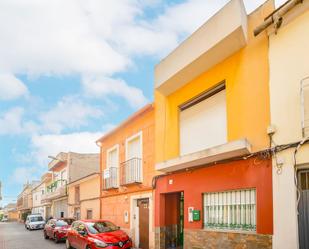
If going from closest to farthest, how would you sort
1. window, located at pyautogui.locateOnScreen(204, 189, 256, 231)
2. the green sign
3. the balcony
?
window, located at pyautogui.locateOnScreen(204, 189, 256, 231) < the green sign < the balcony

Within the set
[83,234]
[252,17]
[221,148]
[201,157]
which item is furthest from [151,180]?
[252,17]

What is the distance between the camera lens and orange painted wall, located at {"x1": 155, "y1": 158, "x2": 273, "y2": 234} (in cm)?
871

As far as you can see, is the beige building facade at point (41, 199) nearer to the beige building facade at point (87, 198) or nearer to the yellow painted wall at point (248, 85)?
the beige building facade at point (87, 198)

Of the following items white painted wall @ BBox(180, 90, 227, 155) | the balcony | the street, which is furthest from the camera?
the balcony

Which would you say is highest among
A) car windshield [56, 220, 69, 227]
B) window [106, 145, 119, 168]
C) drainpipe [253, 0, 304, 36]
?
drainpipe [253, 0, 304, 36]

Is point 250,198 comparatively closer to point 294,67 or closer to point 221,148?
point 221,148

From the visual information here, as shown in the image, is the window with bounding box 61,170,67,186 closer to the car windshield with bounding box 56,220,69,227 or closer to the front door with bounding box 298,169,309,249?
the car windshield with bounding box 56,220,69,227

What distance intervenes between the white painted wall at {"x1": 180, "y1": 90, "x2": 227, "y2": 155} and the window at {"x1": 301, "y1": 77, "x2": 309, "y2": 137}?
3.01 meters

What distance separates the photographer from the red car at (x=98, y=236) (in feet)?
45.1

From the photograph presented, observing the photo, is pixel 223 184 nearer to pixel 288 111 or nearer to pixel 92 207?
pixel 288 111

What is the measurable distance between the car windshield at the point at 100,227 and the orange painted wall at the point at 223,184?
7.93ft

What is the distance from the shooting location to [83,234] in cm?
1504

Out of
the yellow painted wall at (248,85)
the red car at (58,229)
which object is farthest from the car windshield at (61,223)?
the yellow painted wall at (248,85)

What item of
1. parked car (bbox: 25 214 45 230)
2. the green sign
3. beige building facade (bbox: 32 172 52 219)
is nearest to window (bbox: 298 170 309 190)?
the green sign
